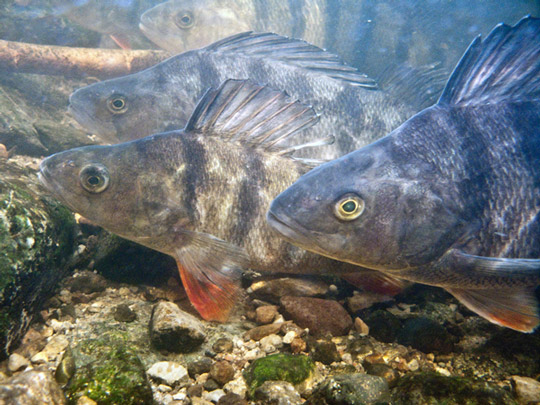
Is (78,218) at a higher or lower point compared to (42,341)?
higher

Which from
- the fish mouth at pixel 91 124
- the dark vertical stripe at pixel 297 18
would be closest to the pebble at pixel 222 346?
the fish mouth at pixel 91 124

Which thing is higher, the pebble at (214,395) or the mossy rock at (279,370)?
the mossy rock at (279,370)

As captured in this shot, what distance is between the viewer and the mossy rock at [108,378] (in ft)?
5.95

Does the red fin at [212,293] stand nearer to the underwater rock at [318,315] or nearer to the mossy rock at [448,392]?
the underwater rock at [318,315]

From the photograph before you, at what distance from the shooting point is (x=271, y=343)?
2.63 meters

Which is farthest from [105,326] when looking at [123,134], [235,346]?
[123,134]

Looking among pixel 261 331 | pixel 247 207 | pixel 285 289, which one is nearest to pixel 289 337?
pixel 261 331

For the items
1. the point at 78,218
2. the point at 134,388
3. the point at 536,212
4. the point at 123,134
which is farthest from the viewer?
the point at 123,134

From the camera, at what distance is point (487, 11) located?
41.1 ft

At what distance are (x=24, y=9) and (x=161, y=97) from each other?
22.1ft

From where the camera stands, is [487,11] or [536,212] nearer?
[536,212]

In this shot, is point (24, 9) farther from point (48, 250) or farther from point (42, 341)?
point (42, 341)

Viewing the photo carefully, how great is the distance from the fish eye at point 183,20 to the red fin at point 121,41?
1.80 metres

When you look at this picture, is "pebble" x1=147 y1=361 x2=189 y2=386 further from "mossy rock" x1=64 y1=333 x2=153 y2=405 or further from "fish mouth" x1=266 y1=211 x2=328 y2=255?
"fish mouth" x1=266 y1=211 x2=328 y2=255
